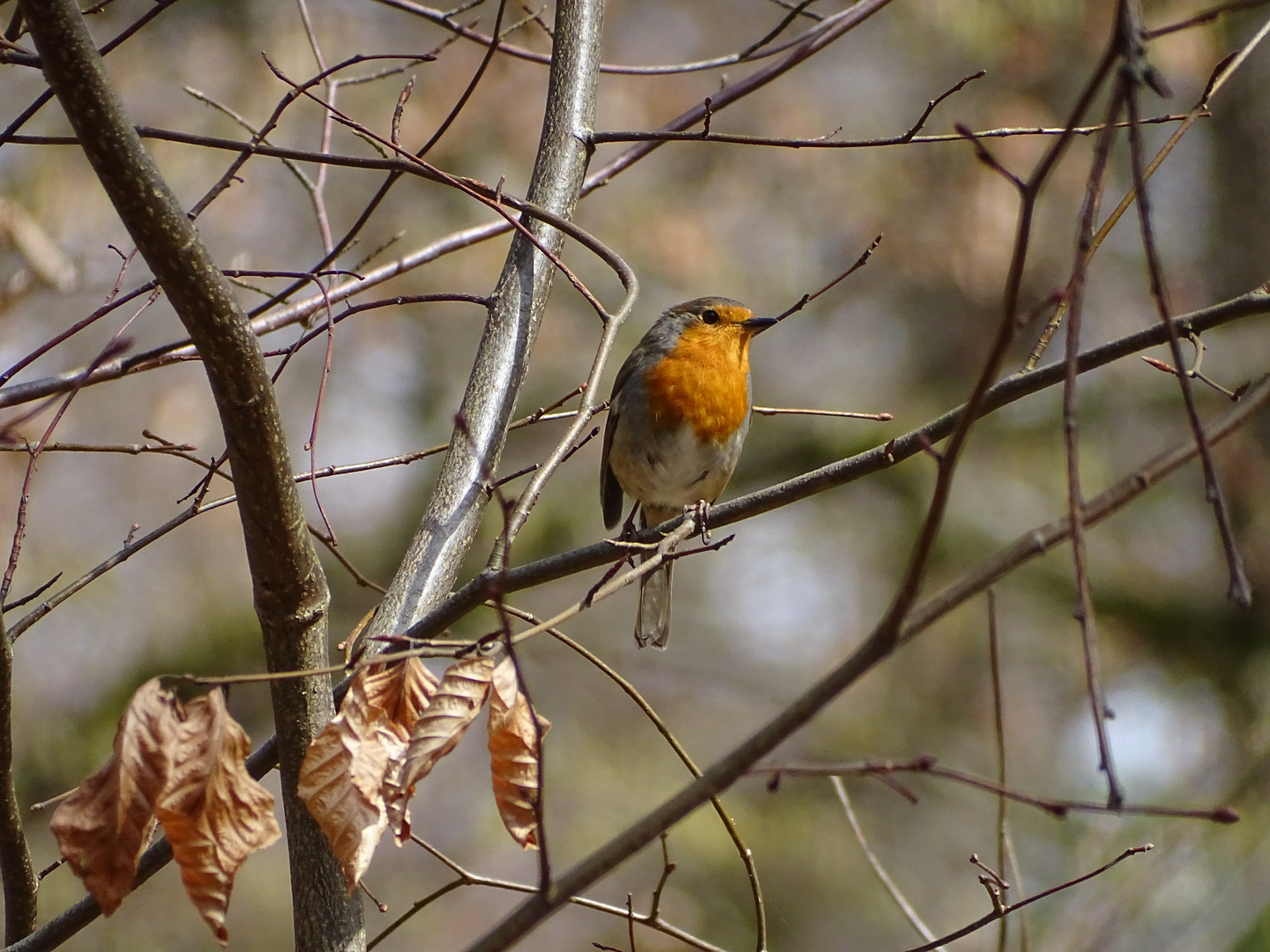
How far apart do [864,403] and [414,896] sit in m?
5.11

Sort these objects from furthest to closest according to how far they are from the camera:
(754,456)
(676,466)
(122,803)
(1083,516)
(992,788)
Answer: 1. (754,456)
2. (676,466)
3. (122,803)
4. (992,788)
5. (1083,516)

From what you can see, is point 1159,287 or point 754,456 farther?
point 754,456

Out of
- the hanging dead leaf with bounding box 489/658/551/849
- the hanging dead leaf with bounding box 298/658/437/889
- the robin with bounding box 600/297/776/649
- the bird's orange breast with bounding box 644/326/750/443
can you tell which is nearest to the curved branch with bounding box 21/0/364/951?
the hanging dead leaf with bounding box 298/658/437/889

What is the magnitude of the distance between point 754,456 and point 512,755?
713 cm

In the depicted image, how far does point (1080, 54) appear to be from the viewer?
32.4 ft

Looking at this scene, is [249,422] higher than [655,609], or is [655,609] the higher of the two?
[249,422]

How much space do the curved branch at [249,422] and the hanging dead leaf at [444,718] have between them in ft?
1.16

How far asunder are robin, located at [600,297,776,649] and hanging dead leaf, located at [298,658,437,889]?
2.57 metres

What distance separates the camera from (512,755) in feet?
5.42

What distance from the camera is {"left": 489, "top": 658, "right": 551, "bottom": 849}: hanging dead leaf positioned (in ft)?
5.37

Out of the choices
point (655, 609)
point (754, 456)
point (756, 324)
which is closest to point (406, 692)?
point (756, 324)

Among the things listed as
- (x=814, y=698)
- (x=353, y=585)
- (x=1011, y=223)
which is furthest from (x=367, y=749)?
(x=1011, y=223)

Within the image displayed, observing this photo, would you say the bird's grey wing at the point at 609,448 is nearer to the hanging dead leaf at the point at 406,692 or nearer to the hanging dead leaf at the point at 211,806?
the hanging dead leaf at the point at 406,692

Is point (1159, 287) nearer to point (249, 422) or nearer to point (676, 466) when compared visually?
point (249, 422)
